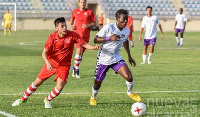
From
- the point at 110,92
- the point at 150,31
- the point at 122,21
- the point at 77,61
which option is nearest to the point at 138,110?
the point at 122,21

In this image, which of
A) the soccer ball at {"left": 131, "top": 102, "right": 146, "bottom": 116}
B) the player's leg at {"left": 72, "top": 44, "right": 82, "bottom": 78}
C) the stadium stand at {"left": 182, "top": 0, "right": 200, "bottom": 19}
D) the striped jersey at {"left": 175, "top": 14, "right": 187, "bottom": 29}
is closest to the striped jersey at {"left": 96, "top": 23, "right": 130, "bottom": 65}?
the soccer ball at {"left": 131, "top": 102, "right": 146, "bottom": 116}

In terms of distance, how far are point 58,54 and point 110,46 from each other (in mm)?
989

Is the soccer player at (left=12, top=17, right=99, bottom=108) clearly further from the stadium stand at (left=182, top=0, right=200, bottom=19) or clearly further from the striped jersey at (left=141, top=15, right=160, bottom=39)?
the stadium stand at (left=182, top=0, right=200, bottom=19)

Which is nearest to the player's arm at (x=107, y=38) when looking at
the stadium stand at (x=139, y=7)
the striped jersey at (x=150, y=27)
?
the striped jersey at (x=150, y=27)

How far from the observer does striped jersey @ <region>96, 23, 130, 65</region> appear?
31.5ft

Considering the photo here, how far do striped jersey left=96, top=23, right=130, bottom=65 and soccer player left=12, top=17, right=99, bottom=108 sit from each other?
44 cm

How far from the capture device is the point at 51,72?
941 cm

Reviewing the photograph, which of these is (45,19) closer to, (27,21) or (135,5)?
(27,21)

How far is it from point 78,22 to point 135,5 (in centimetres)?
4257

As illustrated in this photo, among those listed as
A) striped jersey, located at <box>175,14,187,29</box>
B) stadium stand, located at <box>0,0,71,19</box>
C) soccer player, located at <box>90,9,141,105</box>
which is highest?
soccer player, located at <box>90,9,141,105</box>

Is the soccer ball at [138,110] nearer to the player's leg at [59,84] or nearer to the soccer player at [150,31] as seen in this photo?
the player's leg at [59,84]

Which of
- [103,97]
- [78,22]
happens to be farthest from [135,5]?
[103,97]

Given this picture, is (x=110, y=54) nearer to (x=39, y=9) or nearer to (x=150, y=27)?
(x=150, y=27)

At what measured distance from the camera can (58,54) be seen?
31.0ft
